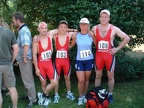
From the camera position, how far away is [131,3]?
6059 millimetres

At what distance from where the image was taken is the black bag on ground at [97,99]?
4828 mm

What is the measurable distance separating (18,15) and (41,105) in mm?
1876

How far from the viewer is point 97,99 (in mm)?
4871

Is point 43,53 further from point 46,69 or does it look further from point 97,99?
point 97,99

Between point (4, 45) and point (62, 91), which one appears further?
point (62, 91)

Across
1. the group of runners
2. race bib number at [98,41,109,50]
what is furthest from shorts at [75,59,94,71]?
race bib number at [98,41,109,50]

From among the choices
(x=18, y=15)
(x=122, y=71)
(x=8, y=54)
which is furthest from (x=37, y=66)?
(x=122, y=71)

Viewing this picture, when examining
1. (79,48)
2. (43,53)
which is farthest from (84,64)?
(43,53)

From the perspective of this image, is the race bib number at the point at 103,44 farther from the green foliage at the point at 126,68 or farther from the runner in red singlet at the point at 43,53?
the green foliage at the point at 126,68

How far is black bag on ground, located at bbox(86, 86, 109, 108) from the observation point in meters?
4.83

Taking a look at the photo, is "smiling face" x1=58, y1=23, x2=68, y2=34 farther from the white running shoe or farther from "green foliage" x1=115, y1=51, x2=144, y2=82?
"green foliage" x1=115, y1=51, x2=144, y2=82

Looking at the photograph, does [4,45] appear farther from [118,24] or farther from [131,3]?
[131,3]

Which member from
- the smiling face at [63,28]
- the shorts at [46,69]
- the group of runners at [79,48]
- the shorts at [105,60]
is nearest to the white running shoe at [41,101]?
the group of runners at [79,48]

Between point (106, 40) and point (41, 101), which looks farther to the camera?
point (41, 101)
